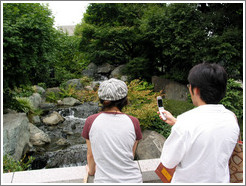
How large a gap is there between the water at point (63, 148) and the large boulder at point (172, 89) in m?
4.18

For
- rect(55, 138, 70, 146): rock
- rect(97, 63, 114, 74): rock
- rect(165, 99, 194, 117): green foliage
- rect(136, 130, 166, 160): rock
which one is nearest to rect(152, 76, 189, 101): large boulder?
rect(165, 99, 194, 117): green foliage

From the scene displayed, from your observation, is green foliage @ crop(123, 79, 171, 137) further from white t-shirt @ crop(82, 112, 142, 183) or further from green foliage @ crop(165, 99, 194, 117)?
white t-shirt @ crop(82, 112, 142, 183)

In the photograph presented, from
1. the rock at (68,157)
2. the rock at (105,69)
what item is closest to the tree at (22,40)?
the rock at (68,157)

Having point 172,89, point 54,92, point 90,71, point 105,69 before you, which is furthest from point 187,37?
point 90,71

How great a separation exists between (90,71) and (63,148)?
11.3m

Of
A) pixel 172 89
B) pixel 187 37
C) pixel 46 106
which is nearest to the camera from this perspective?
pixel 187 37

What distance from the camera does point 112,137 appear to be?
141 cm

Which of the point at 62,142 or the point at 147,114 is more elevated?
the point at 147,114

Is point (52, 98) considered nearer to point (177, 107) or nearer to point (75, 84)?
point (75, 84)

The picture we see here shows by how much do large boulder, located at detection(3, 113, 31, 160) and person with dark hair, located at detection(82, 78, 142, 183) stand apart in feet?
10.0

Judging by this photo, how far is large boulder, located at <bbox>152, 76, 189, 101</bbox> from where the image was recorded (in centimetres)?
841

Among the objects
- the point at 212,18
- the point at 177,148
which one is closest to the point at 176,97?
the point at 212,18

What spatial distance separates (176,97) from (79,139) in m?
5.07

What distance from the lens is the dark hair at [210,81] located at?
1119 mm
